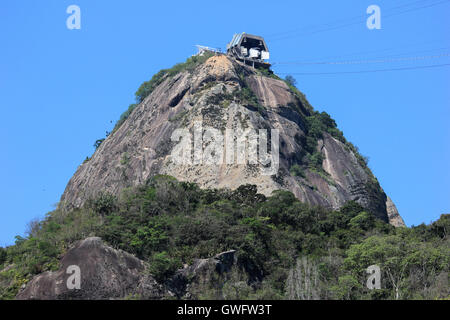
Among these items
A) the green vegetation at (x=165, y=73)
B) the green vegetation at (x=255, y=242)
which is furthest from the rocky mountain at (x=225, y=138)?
the green vegetation at (x=255, y=242)

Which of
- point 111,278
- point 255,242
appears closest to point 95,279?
point 111,278

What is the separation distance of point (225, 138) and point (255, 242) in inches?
993

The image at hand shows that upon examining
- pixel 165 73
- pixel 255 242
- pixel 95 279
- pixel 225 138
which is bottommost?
pixel 95 279

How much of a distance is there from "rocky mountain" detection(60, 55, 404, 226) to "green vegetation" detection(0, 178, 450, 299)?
342 inches

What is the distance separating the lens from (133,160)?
93375 millimetres

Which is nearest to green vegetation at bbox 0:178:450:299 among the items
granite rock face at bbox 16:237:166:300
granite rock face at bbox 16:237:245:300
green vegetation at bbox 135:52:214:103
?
granite rock face at bbox 16:237:245:300

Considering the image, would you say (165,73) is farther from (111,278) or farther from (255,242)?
(111,278)

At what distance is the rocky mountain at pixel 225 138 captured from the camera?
86188 mm

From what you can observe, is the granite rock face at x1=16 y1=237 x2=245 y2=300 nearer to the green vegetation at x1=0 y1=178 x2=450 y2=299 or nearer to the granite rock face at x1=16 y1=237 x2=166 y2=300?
the granite rock face at x1=16 y1=237 x2=166 y2=300

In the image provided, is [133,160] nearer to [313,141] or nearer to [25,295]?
[313,141]

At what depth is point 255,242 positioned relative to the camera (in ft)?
209

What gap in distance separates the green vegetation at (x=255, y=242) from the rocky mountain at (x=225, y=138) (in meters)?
8.69

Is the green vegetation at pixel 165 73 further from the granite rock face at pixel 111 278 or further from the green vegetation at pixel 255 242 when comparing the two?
the granite rock face at pixel 111 278

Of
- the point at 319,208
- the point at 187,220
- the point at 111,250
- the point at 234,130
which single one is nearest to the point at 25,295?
the point at 111,250
